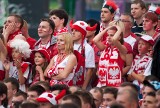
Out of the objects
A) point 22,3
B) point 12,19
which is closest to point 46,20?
point 12,19

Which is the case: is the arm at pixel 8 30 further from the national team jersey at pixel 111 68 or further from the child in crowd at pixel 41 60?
the national team jersey at pixel 111 68

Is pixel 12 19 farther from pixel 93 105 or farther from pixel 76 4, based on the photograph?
pixel 76 4

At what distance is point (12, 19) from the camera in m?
21.0

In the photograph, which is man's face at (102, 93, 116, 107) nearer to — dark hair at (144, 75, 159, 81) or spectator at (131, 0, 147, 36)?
dark hair at (144, 75, 159, 81)

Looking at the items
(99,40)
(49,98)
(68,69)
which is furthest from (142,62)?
(49,98)

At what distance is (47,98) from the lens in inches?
688

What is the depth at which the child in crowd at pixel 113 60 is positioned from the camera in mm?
19656

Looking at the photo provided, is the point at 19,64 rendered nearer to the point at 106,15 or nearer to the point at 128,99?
the point at 106,15

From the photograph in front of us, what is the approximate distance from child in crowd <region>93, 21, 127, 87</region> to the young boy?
0.73 ft

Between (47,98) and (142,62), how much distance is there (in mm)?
2827

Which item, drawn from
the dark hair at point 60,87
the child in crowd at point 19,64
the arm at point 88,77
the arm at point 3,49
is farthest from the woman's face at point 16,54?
the dark hair at point 60,87

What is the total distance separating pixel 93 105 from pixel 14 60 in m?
3.16

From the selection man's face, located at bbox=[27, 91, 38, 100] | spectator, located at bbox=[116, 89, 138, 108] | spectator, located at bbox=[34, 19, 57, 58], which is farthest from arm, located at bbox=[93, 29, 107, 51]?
spectator, located at bbox=[116, 89, 138, 108]

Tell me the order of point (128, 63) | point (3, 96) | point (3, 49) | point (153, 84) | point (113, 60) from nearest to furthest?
1. point (153, 84)
2. point (3, 96)
3. point (113, 60)
4. point (128, 63)
5. point (3, 49)
